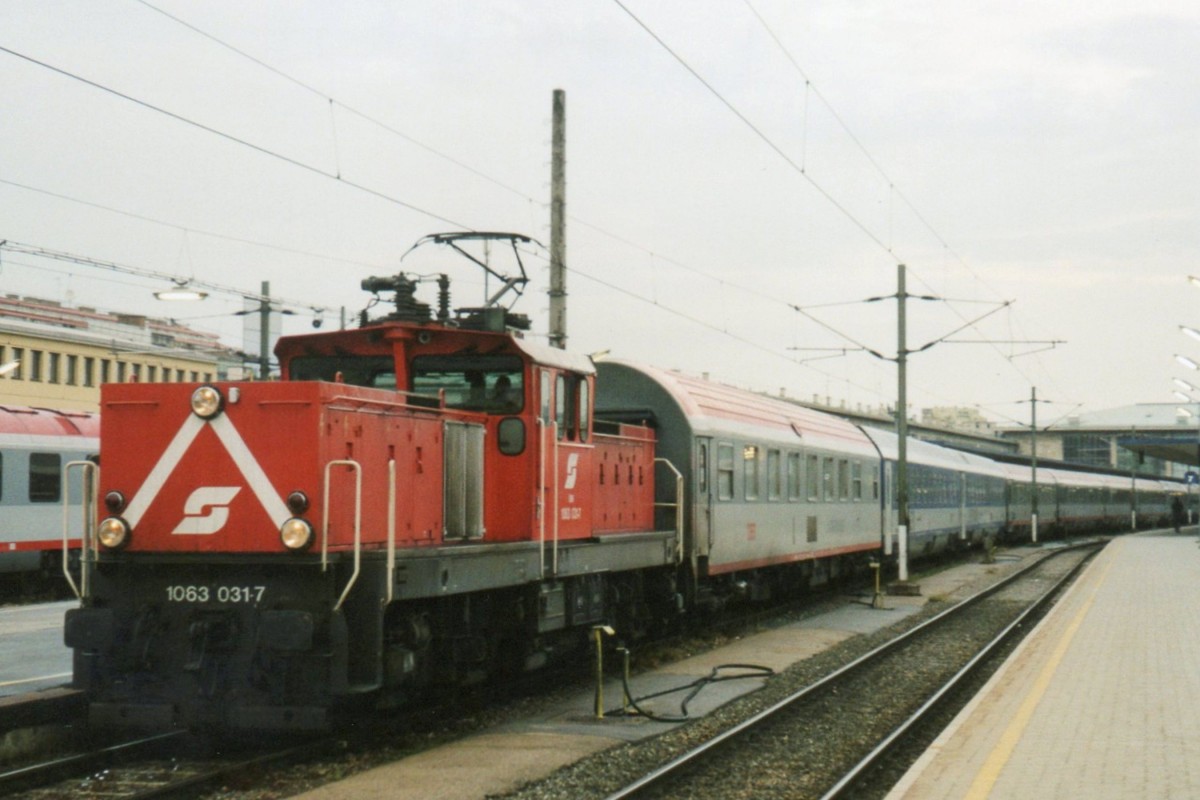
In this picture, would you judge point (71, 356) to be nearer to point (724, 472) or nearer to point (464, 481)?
point (724, 472)

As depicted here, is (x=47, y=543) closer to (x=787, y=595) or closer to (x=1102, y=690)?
(x=787, y=595)

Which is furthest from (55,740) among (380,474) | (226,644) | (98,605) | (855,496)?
(855,496)

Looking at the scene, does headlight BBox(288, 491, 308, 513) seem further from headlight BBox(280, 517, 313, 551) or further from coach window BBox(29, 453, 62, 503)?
coach window BBox(29, 453, 62, 503)

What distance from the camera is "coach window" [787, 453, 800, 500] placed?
70.3 ft

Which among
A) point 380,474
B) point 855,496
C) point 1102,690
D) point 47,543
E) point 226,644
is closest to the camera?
point 226,644

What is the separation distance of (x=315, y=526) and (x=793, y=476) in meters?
13.8

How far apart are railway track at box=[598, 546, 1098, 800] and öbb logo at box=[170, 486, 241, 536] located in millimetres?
3413

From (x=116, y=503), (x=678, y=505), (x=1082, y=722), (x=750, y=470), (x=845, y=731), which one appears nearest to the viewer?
(x=116, y=503)

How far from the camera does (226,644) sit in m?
8.93

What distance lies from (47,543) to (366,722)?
573 inches

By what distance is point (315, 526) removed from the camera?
9.07m

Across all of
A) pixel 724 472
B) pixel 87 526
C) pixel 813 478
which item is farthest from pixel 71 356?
pixel 87 526

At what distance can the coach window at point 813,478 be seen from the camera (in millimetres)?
22625

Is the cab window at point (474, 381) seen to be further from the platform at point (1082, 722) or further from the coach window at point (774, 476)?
the coach window at point (774, 476)
